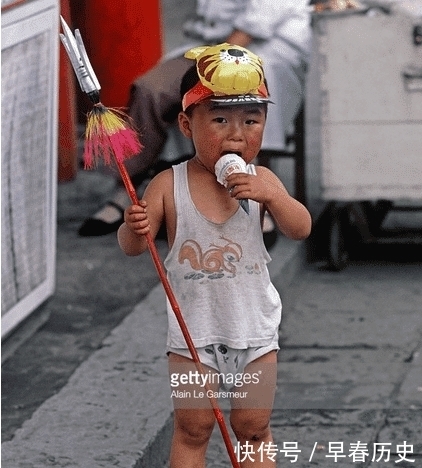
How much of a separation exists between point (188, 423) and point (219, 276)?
39cm

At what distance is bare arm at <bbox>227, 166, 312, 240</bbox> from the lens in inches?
117

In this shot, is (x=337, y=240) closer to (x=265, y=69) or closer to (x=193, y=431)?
(x=265, y=69)

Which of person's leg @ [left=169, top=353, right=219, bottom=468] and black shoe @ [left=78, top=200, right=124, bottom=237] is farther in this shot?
black shoe @ [left=78, top=200, right=124, bottom=237]

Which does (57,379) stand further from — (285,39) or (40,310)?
(285,39)

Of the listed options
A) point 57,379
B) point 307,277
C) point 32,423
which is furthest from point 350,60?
point 32,423

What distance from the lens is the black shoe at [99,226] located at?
641 centimetres

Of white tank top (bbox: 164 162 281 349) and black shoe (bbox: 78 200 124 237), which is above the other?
white tank top (bbox: 164 162 281 349)

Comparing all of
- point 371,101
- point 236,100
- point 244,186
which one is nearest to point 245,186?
point 244,186

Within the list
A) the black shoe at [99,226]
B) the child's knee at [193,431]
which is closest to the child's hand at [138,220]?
the child's knee at [193,431]

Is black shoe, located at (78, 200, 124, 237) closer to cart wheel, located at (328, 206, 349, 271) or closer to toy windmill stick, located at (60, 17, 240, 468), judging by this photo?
cart wheel, located at (328, 206, 349, 271)

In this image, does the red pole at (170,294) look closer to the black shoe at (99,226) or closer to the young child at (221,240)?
the young child at (221,240)

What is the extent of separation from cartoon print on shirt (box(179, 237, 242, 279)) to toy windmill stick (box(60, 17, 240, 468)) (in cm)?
14

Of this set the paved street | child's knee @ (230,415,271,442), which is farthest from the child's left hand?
the paved street

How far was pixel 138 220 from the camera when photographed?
2975 millimetres
